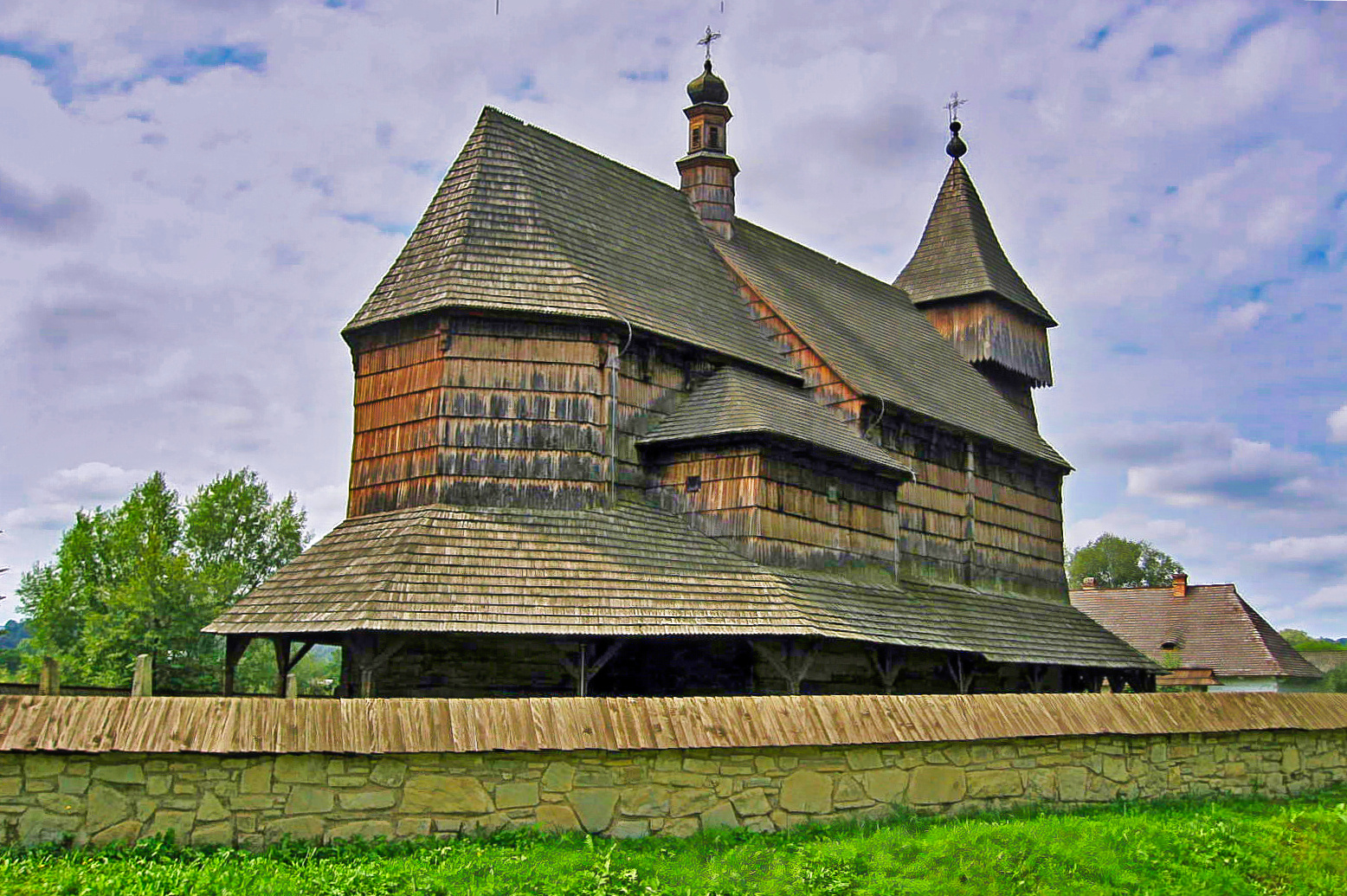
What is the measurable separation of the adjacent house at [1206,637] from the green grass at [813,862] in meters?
32.5

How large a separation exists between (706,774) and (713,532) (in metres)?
9.92

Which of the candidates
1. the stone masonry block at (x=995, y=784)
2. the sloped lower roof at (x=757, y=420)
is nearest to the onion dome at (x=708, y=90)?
the sloped lower roof at (x=757, y=420)

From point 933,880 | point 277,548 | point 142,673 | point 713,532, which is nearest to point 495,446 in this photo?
point 713,532

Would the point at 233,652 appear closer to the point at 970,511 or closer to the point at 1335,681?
the point at 970,511

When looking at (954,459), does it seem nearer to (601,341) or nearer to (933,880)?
(601,341)

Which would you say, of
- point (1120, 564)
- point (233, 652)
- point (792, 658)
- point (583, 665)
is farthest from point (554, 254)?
point (1120, 564)

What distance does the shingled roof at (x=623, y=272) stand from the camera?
19812 mm

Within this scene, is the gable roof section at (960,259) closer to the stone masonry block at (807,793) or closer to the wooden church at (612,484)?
the wooden church at (612,484)

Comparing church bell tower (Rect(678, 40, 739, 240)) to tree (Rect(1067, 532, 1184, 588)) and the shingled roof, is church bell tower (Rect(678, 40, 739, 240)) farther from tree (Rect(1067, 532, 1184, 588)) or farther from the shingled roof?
tree (Rect(1067, 532, 1184, 588))

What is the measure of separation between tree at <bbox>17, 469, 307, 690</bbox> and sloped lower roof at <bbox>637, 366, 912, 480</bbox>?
22486mm

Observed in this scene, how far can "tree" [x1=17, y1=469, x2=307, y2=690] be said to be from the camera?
1630 inches

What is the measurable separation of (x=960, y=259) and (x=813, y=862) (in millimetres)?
27180

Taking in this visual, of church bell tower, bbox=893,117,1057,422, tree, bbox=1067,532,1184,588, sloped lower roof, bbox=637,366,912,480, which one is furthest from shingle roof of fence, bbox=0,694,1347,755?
tree, bbox=1067,532,1184,588

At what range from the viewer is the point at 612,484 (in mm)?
19516
